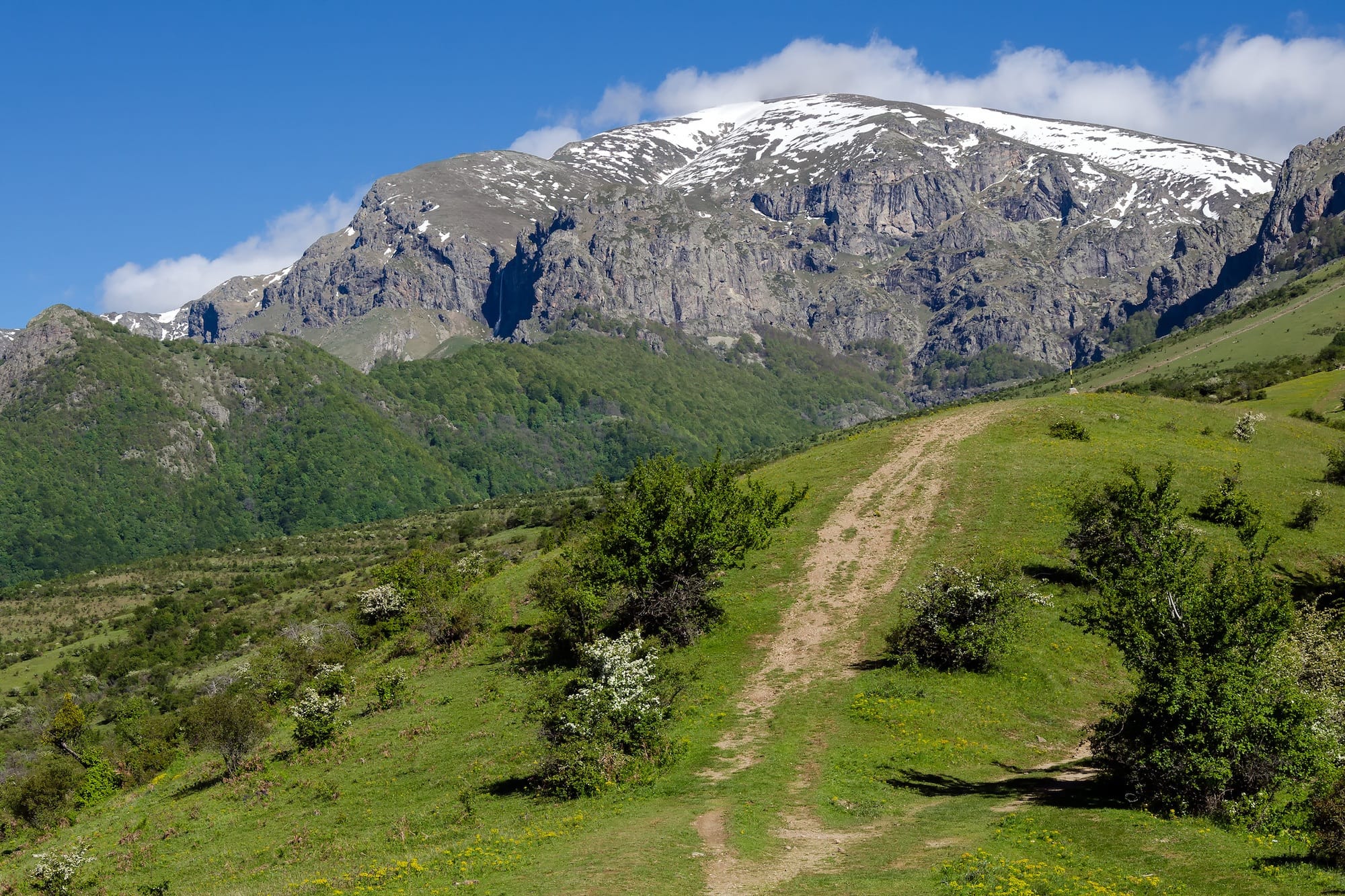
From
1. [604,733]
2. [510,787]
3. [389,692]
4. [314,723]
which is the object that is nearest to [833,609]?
[604,733]

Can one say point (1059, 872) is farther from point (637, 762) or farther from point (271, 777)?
point (271, 777)

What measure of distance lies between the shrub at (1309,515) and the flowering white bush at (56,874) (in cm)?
6369

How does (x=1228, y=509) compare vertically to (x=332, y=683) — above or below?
above

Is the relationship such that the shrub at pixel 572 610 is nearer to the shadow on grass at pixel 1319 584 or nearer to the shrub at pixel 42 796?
the shrub at pixel 42 796

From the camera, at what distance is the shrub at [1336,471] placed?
65188 millimetres

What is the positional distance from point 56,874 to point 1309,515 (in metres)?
64.6

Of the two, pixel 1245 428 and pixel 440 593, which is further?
pixel 1245 428

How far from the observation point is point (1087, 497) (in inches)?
2069

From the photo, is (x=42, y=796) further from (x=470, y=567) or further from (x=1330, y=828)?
(x=1330, y=828)

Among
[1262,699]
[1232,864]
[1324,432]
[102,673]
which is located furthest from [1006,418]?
[102,673]

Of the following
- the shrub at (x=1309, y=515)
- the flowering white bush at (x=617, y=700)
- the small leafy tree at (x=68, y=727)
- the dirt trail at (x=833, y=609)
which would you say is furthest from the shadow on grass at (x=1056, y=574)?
the small leafy tree at (x=68, y=727)

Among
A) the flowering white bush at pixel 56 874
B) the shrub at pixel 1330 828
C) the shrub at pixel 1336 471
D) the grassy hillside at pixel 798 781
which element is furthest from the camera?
the shrub at pixel 1336 471

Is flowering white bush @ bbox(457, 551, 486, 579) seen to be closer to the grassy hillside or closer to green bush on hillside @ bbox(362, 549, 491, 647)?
green bush on hillside @ bbox(362, 549, 491, 647)

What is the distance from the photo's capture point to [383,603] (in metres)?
70.2
